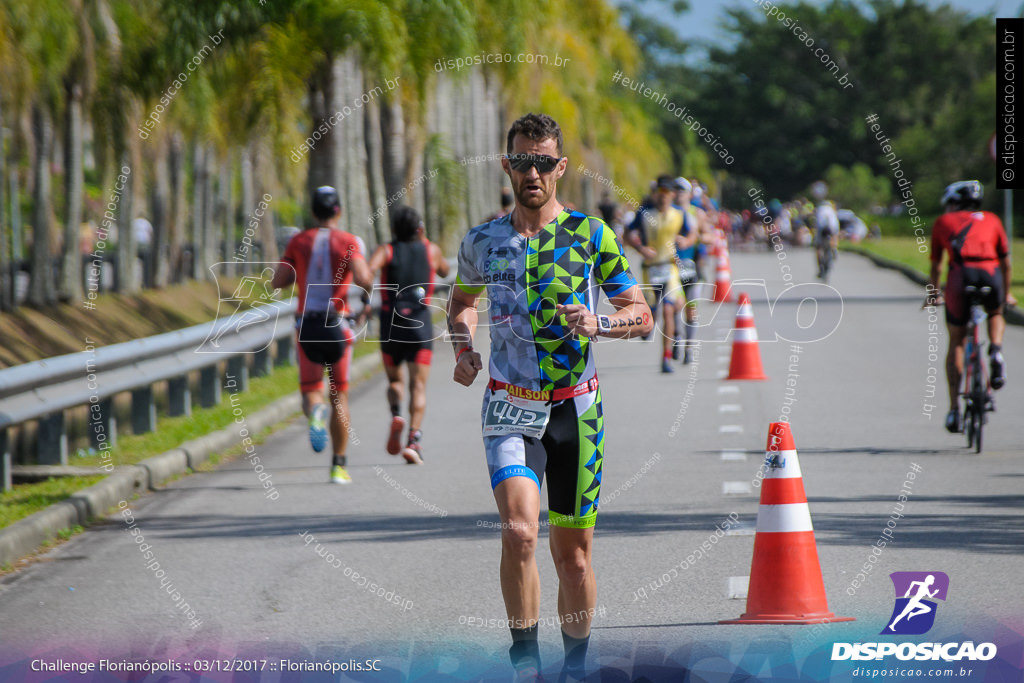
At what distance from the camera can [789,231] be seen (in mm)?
60688

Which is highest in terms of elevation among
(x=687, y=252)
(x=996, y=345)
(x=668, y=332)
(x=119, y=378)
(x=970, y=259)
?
(x=687, y=252)

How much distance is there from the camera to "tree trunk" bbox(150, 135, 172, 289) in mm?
31847

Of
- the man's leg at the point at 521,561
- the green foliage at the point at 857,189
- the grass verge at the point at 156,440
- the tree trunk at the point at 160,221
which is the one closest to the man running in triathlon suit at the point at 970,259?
the grass verge at the point at 156,440

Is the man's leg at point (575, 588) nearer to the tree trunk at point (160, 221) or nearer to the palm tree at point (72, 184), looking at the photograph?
the palm tree at point (72, 184)

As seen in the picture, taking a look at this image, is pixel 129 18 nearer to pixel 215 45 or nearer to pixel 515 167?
pixel 215 45

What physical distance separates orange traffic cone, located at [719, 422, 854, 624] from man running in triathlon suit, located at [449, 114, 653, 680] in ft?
3.60

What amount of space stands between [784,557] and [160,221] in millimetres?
28394

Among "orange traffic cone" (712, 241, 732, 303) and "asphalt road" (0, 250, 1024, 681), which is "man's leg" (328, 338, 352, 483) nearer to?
"asphalt road" (0, 250, 1024, 681)

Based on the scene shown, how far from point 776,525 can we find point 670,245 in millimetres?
10061

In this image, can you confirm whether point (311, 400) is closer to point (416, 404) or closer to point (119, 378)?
point (416, 404)

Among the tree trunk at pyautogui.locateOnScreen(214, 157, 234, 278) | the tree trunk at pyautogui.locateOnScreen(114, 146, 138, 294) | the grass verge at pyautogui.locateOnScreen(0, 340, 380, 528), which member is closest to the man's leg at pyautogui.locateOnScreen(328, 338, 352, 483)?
the grass verge at pyautogui.locateOnScreen(0, 340, 380, 528)

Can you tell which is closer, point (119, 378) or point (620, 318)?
point (620, 318)

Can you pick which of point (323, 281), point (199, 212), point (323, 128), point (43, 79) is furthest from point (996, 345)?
point (199, 212)

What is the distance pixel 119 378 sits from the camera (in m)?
11.3
